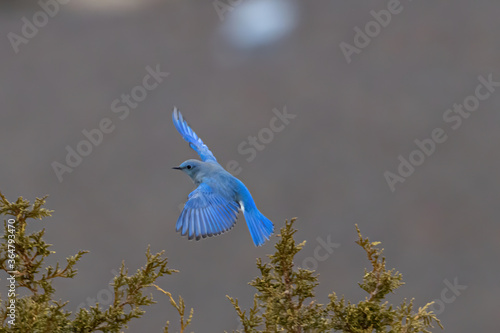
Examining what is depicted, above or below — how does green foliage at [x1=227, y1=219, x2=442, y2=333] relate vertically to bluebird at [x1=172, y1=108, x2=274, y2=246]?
below

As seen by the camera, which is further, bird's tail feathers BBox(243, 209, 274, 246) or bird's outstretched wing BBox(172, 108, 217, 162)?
bird's outstretched wing BBox(172, 108, 217, 162)

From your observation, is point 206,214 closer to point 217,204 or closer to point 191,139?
point 217,204

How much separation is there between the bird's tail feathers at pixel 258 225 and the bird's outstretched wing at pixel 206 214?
29mm

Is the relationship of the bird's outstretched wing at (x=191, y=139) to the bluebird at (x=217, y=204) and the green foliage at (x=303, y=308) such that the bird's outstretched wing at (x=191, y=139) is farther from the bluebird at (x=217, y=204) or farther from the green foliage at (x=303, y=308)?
the green foliage at (x=303, y=308)

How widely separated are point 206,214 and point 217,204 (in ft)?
0.18

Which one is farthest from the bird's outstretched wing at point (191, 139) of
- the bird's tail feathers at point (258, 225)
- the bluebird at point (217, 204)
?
the bird's tail feathers at point (258, 225)

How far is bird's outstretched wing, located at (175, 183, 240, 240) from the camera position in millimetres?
810

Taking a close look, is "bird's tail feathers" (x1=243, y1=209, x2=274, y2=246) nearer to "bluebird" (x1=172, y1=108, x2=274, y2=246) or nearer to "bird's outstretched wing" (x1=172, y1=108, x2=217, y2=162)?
"bluebird" (x1=172, y1=108, x2=274, y2=246)

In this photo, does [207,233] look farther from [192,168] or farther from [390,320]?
[390,320]

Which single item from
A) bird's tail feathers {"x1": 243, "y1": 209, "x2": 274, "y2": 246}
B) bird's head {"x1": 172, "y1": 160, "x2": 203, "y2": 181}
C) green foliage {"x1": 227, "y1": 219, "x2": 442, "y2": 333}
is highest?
bird's head {"x1": 172, "y1": 160, "x2": 203, "y2": 181}

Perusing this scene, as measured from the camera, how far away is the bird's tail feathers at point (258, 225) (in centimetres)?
91

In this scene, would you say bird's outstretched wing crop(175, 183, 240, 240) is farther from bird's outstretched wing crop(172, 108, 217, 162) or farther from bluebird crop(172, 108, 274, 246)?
bird's outstretched wing crop(172, 108, 217, 162)

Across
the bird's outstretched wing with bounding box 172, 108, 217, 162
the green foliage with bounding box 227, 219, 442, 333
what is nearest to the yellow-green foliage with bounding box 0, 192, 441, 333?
the green foliage with bounding box 227, 219, 442, 333

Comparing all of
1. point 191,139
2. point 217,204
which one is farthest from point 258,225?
point 191,139
